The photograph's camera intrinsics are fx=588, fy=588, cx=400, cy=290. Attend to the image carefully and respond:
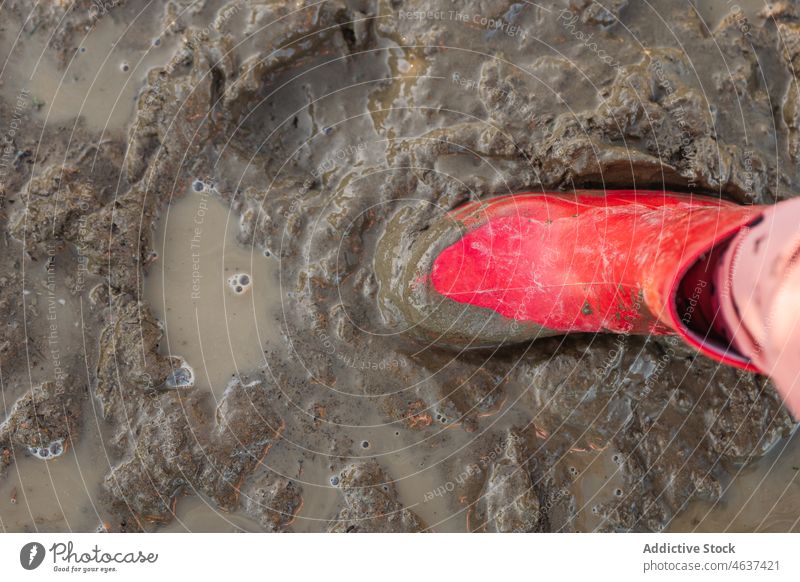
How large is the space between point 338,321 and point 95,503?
674mm

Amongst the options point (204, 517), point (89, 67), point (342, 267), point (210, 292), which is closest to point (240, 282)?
point (210, 292)

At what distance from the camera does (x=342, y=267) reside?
1339mm

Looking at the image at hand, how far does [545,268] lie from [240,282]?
0.69m

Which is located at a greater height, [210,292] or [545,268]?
[210,292]

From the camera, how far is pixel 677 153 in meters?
1.34

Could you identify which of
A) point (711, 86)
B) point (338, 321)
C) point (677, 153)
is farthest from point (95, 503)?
point (711, 86)

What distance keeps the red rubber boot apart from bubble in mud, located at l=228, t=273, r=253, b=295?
1.09 ft

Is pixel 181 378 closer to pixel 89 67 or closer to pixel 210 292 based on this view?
pixel 210 292

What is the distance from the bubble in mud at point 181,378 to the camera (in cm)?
134

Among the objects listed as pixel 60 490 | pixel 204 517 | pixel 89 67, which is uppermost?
pixel 89 67

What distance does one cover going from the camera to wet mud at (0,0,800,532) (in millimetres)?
1316

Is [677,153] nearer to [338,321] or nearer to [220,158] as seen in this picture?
[338,321]
